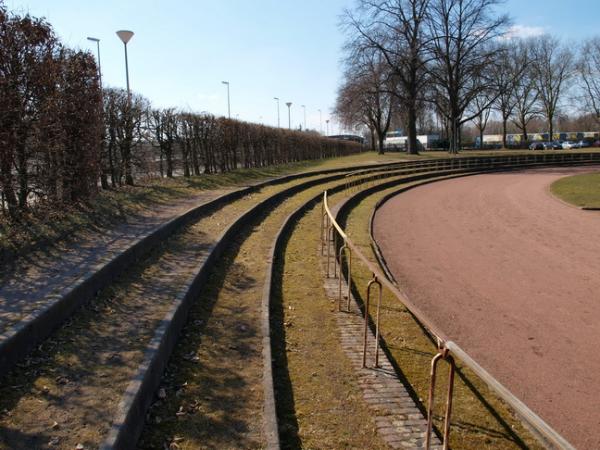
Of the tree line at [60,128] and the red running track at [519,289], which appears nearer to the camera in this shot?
the red running track at [519,289]

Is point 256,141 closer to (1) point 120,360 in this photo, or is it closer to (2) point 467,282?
(2) point 467,282

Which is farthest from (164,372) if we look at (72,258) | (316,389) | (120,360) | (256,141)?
(256,141)

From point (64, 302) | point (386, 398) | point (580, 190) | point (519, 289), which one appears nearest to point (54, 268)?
point (64, 302)

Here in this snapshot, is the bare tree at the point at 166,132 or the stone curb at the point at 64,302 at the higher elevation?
the bare tree at the point at 166,132

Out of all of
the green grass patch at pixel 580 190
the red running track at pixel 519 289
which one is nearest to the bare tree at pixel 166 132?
the red running track at pixel 519 289

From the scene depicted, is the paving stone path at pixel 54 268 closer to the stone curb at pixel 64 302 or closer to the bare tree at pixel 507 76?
the stone curb at pixel 64 302

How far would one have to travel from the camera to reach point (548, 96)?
7825 cm

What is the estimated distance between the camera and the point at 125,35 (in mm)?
18266

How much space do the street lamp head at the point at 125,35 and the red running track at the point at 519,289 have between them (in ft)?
35.3

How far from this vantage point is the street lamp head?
59.5 ft

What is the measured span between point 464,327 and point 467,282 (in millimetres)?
2458

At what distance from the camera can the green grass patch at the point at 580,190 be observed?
20.1 meters

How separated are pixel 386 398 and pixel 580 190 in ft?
73.3

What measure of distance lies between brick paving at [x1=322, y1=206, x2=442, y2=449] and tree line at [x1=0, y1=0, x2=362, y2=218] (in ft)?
19.2
